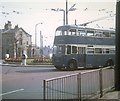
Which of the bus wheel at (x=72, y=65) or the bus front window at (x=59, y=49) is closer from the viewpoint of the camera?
the bus front window at (x=59, y=49)

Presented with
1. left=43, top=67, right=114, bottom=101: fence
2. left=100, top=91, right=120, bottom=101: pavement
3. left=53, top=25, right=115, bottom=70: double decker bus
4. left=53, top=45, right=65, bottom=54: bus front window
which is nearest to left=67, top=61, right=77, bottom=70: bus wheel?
left=53, top=25, right=115, bottom=70: double decker bus

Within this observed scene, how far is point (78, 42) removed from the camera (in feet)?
76.0

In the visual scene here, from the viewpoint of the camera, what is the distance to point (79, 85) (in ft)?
24.7

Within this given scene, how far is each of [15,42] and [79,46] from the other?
36382 mm

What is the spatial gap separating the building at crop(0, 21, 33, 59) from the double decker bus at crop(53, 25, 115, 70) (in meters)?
31.3

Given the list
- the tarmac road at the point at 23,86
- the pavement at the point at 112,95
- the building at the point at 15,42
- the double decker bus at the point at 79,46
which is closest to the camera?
the pavement at the point at 112,95

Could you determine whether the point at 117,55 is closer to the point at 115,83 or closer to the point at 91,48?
the point at 115,83

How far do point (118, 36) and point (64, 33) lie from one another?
44.1 ft

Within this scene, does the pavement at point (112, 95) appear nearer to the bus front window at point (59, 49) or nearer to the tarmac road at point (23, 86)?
the tarmac road at point (23, 86)

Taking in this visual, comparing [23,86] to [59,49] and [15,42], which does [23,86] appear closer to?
[59,49]

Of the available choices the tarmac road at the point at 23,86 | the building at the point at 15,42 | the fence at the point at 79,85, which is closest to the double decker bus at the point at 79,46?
the tarmac road at the point at 23,86

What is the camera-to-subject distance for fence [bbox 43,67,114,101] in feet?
20.5

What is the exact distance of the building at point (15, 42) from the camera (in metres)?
55.9

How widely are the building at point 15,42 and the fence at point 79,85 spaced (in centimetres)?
4558
